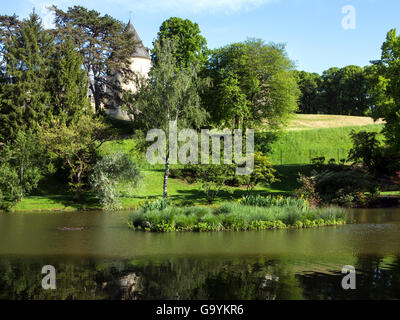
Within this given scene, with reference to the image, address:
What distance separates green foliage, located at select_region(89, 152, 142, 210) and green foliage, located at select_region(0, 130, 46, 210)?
5.09 m

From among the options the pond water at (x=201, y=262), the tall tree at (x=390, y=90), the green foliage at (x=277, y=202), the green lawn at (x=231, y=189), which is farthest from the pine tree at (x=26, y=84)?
the tall tree at (x=390, y=90)

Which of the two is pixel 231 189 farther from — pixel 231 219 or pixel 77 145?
pixel 231 219

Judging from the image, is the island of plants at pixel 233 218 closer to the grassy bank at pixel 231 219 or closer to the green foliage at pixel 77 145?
the grassy bank at pixel 231 219

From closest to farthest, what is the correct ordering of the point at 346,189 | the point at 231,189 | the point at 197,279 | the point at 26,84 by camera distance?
the point at 197,279, the point at 346,189, the point at 231,189, the point at 26,84

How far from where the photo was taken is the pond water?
10062mm

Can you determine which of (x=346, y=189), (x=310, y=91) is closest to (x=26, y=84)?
(x=346, y=189)

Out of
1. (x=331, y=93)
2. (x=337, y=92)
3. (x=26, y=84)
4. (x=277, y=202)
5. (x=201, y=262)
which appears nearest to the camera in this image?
(x=201, y=262)

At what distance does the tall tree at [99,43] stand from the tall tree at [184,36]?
4.86 metres

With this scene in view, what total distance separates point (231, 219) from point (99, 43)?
43.8m

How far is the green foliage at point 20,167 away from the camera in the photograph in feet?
109

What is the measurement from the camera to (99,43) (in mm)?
58094

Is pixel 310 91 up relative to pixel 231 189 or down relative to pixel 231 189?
up

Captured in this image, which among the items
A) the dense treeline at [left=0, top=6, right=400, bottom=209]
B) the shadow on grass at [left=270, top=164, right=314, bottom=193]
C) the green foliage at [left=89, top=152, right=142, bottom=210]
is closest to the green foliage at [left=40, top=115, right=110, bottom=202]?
the dense treeline at [left=0, top=6, right=400, bottom=209]

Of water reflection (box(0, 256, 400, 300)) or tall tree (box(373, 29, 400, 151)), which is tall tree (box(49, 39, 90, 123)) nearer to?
tall tree (box(373, 29, 400, 151))
